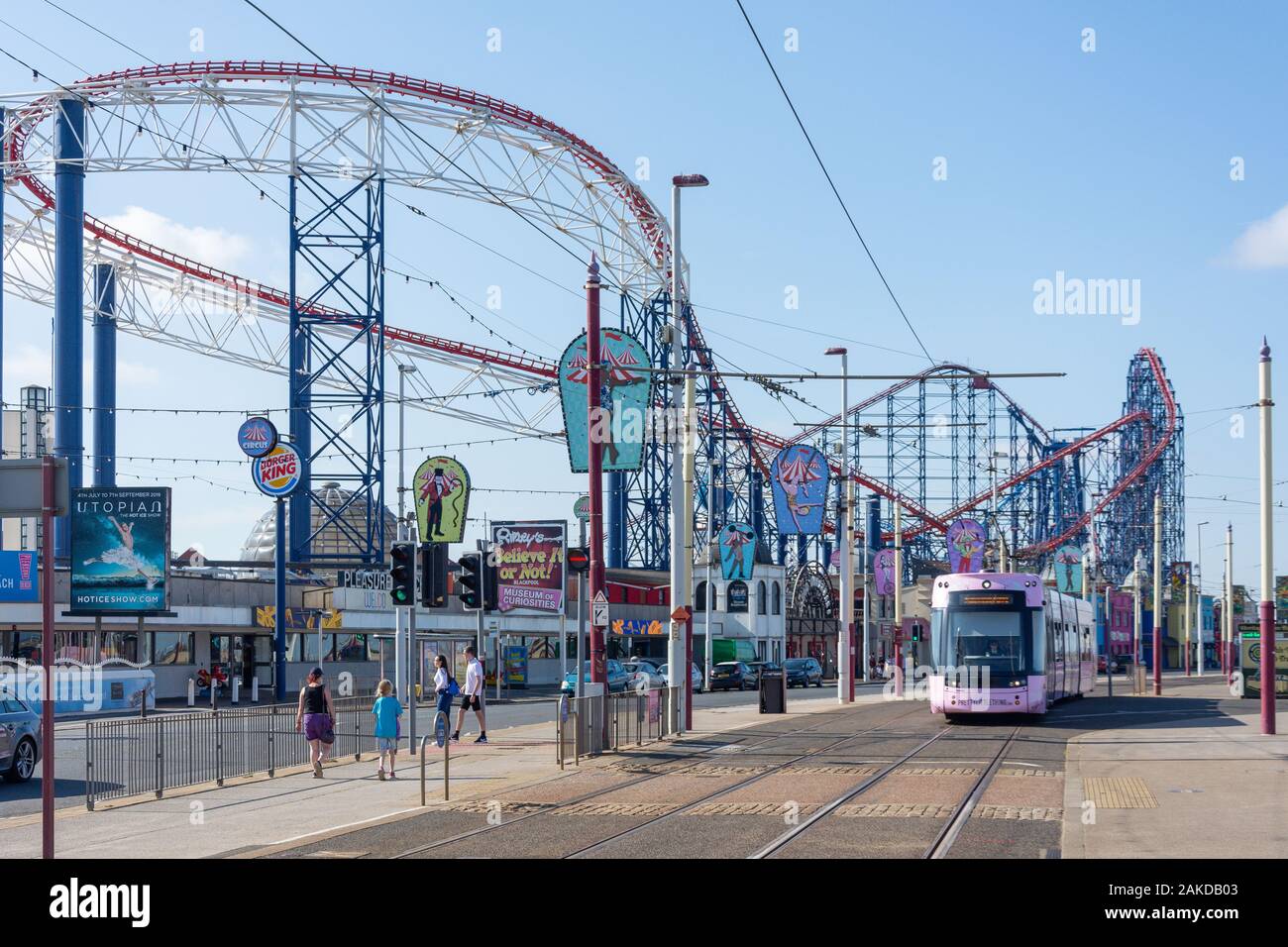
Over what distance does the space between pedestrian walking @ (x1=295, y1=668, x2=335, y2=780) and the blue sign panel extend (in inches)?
1141

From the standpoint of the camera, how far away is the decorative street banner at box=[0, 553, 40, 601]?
4703cm

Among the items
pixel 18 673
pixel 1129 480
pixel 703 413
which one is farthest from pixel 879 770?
pixel 1129 480

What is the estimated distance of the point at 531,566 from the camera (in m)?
56.6

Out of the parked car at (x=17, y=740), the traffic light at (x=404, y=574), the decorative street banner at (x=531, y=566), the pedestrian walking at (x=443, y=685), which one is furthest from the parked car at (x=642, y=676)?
the parked car at (x=17, y=740)

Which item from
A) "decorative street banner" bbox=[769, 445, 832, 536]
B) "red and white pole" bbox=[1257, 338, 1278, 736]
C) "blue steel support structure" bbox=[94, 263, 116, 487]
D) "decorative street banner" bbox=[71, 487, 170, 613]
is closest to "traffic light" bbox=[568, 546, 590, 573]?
"red and white pole" bbox=[1257, 338, 1278, 736]

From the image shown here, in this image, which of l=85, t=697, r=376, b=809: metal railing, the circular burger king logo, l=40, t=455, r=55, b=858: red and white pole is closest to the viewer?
l=40, t=455, r=55, b=858: red and white pole

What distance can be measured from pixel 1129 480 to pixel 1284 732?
73.8m

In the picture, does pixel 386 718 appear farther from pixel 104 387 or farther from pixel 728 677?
pixel 104 387

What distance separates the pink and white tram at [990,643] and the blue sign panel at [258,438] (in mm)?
27006

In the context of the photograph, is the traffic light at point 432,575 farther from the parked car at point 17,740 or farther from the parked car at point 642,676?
the parked car at point 642,676

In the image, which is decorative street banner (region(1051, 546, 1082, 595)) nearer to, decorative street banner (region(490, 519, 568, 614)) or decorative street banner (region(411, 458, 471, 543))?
decorative street banner (region(490, 519, 568, 614))

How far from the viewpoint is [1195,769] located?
22.4 m

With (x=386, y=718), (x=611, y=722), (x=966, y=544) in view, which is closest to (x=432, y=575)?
(x=386, y=718)

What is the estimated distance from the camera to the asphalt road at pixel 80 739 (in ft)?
68.8
